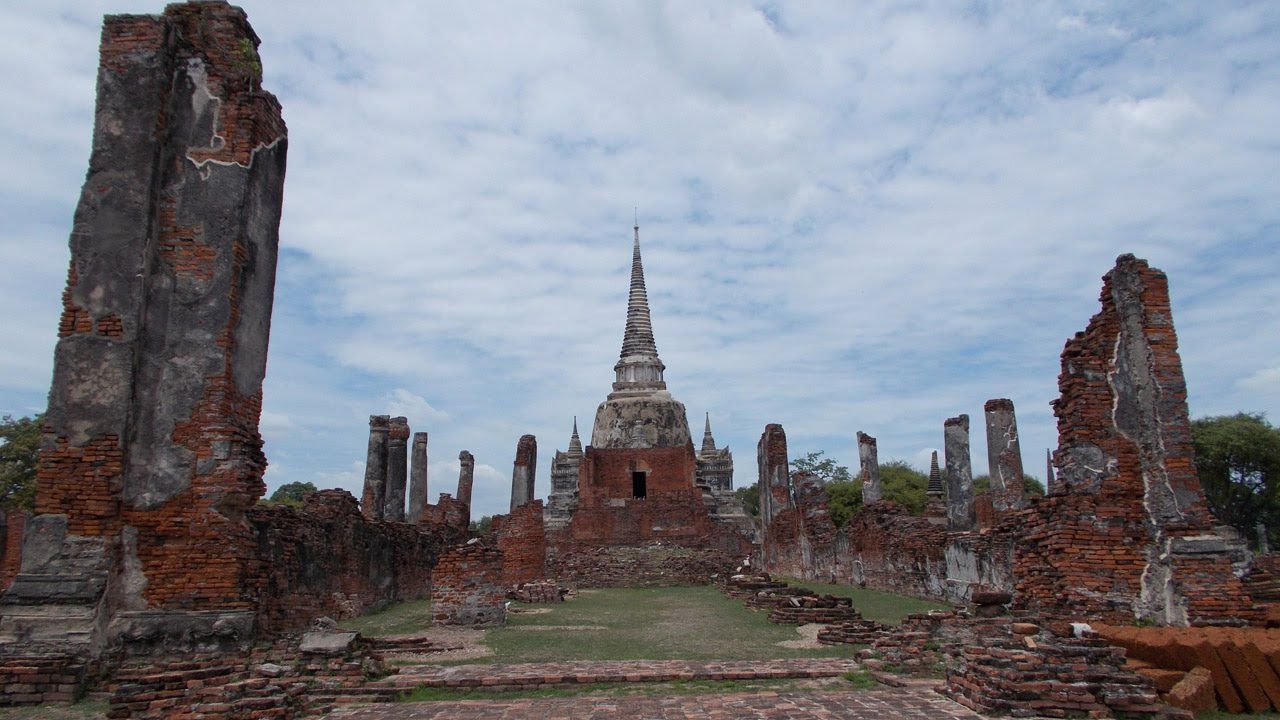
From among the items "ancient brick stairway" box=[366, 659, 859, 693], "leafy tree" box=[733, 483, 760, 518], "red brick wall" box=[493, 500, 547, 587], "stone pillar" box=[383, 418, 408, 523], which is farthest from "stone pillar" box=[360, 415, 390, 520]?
"leafy tree" box=[733, 483, 760, 518]

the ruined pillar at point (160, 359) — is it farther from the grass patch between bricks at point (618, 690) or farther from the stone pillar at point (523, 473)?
the stone pillar at point (523, 473)

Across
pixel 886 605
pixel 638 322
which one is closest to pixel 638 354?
pixel 638 322

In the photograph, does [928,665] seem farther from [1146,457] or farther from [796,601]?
[796,601]

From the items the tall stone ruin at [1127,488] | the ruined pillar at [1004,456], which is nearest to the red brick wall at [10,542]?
the tall stone ruin at [1127,488]

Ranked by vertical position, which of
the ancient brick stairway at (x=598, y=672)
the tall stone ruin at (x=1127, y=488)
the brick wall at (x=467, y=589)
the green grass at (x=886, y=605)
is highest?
the tall stone ruin at (x=1127, y=488)

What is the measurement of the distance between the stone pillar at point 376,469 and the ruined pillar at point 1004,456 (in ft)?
45.2

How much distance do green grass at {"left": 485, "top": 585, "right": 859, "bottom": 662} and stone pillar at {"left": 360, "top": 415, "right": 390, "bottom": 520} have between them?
553 centimetres

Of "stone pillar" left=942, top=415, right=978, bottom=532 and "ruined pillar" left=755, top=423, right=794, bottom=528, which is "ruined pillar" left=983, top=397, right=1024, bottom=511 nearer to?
"stone pillar" left=942, top=415, right=978, bottom=532

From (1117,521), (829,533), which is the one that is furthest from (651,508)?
(1117,521)

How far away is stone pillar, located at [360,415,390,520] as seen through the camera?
67.6 ft

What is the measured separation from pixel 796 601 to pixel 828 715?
6.86 meters

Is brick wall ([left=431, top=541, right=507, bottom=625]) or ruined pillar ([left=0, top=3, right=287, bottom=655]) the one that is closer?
ruined pillar ([left=0, top=3, right=287, bottom=655])

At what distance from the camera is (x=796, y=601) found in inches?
518

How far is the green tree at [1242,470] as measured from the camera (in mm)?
32062
